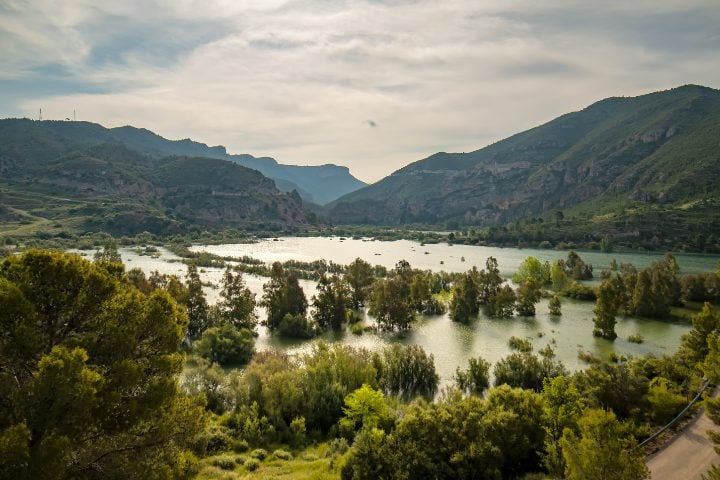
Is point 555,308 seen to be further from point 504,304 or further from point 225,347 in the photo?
point 225,347

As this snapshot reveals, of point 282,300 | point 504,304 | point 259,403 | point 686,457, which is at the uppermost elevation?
point 282,300

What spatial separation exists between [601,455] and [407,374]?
30.5 metres

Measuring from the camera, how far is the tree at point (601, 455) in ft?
→ 62.0

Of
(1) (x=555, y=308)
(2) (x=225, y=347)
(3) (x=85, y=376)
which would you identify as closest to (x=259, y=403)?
(2) (x=225, y=347)

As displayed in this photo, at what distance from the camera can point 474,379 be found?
159 feet

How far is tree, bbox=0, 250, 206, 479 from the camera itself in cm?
1573

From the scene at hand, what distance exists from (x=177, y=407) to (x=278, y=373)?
19.2m

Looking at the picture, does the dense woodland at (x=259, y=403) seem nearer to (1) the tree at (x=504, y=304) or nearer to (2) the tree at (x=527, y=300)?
(1) the tree at (x=504, y=304)

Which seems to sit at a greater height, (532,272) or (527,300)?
(532,272)

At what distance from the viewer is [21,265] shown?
60.9 ft

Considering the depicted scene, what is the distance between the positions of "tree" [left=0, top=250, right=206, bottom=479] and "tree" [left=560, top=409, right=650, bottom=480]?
1738 cm

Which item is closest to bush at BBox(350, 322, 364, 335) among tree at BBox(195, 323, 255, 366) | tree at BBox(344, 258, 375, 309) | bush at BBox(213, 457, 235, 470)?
tree at BBox(344, 258, 375, 309)

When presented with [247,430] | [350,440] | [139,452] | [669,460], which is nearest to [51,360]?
[139,452]

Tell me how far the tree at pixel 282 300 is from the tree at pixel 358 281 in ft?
49.7
